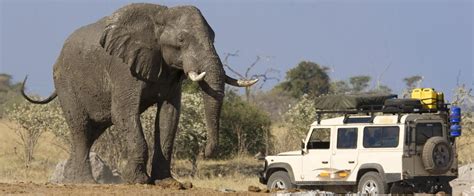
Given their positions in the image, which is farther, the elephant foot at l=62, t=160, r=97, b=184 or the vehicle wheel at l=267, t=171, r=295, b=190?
the vehicle wheel at l=267, t=171, r=295, b=190

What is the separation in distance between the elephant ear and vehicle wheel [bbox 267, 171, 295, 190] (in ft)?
16.1

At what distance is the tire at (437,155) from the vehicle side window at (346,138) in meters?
1.34

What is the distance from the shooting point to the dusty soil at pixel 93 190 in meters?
15.2

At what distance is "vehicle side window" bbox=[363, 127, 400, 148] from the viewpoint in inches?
783

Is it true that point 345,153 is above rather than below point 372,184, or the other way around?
above

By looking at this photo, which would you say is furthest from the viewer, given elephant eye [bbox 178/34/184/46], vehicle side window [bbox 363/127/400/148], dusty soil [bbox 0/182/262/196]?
vehicle side window [bbox 363/127/400/148]

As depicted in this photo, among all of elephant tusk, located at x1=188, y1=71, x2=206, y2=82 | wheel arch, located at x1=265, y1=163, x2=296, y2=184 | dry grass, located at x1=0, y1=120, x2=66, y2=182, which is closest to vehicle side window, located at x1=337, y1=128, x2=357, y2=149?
wheel arch, located at x1=265, y1=163, x2=296, y2=184

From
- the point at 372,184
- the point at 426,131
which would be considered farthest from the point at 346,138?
the point at 426,131

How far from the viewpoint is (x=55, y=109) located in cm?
3092

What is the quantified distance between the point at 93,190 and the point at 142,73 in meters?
2.19

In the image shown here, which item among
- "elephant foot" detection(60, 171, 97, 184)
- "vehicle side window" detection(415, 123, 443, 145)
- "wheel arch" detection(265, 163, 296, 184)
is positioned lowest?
"elephant foot" detection(60, 171, 97, 184)

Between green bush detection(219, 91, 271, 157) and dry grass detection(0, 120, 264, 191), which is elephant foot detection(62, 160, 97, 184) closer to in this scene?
dry grass detection(0, 120, 264, 191)

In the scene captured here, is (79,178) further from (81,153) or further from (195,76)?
(195,76)

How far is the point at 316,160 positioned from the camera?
20.8 m
